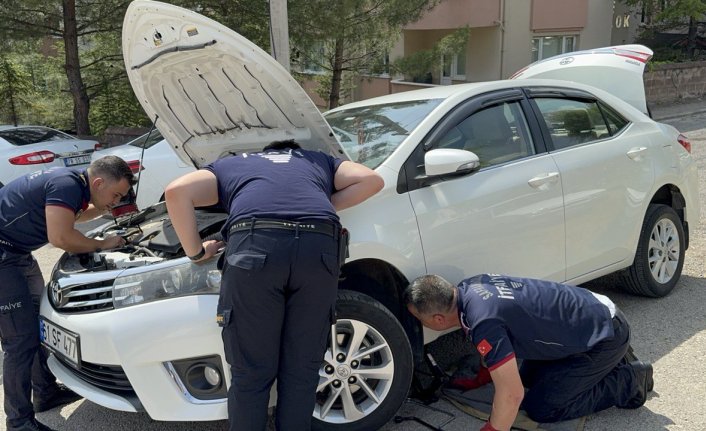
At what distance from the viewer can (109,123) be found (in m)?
15.7

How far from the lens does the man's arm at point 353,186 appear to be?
289 centimetres

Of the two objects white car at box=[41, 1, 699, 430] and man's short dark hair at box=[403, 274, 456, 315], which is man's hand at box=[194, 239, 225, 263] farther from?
man's short dark hair at box=[403, 274, 456, 315]

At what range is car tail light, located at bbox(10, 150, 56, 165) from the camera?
8367 millimetres

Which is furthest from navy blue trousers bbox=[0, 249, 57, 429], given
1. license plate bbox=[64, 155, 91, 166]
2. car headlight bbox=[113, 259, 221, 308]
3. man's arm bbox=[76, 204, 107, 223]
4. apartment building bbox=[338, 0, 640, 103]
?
apartment building bbox=[338, 0, 640, 103]

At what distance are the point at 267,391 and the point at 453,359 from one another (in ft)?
5.56

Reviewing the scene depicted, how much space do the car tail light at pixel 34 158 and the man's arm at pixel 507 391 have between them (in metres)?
7.51

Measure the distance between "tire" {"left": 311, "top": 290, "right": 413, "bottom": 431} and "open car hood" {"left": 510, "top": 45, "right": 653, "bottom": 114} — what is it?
297 centimetres

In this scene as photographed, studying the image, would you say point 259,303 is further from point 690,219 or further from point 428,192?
point 690,219

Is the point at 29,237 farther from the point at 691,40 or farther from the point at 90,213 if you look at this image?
the point at 691,40

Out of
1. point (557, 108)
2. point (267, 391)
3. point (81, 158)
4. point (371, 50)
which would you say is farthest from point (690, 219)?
point (371, 50)

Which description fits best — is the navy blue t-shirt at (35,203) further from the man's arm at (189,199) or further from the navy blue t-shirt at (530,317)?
the navy blue t-shirt at (530,317)

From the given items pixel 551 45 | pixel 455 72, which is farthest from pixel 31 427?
pixel 551 45

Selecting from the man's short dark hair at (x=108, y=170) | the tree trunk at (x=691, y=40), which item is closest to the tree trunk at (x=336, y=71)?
the man's short dark hair at (x=108, y=170)

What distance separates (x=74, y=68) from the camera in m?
12.9
